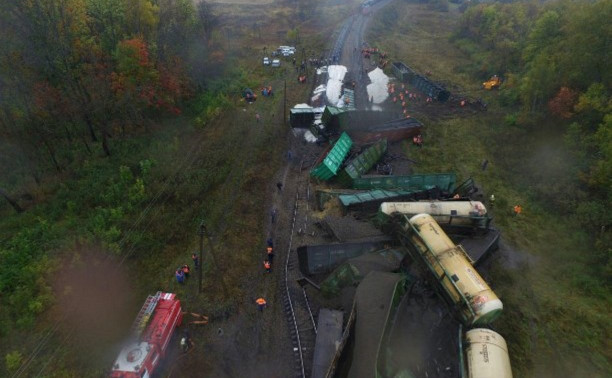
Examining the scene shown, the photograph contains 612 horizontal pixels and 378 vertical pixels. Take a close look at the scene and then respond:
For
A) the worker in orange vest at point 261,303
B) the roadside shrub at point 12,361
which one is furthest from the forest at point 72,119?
the worker in orange vest at point 261,303

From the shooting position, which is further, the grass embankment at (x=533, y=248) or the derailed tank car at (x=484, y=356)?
the grass embankment at (x=533, y=248)

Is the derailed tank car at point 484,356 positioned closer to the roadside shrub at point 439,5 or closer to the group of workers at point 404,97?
the group of workers at point 404,97

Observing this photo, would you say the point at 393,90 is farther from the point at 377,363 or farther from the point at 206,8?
the point at 377,363

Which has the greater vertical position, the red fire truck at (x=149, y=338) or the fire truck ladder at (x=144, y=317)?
the fire truck ladder at (x=144, y=317)

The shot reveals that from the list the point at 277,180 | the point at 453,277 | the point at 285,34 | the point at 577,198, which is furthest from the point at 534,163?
the point at 285,34

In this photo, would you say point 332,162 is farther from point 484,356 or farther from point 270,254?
point 484,356

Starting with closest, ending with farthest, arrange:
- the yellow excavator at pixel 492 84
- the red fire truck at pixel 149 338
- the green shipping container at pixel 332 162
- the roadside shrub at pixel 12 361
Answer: the red fire truck at pixel 149 338 < the roadside shrub at pixel 12 361 < the green shipping container at pixel 332 162 < the yellow excavator at pixel 492 84

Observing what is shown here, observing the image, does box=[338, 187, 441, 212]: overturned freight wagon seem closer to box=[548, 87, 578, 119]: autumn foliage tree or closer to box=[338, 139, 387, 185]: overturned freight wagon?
box=[338, 139, 387, 185]: overturned freight wagon
